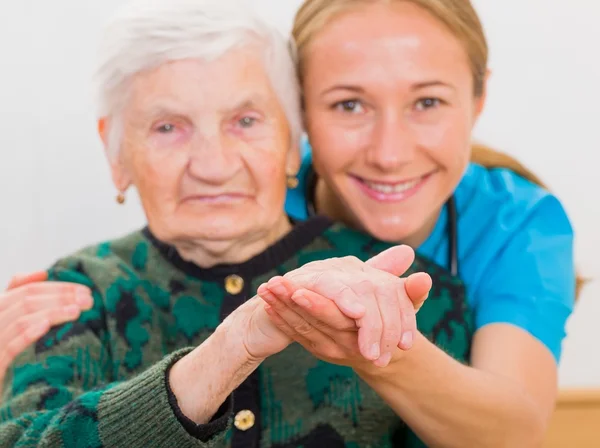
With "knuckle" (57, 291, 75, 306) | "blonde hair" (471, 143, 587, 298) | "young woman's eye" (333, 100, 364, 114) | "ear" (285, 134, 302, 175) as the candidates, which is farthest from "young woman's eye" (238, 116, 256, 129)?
"blonde hair" (471, 143, 587, 298)

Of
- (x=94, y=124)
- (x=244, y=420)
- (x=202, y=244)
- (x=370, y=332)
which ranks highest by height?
(x=370, y=332)

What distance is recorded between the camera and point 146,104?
61.3 inches

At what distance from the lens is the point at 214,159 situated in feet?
5.03

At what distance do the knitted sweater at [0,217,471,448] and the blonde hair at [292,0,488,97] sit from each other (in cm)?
36

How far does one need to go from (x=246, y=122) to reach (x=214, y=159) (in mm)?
99

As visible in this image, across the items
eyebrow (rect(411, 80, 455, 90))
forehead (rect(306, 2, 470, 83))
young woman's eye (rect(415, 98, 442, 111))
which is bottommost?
young woman's eye (rect(415, 98, 442, 111))

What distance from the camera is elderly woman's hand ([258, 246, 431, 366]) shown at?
1.09 meters

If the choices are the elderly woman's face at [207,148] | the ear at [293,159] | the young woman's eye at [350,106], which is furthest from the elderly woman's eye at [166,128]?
the young woman's eye at [350,106]

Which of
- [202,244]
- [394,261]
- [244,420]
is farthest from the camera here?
[202,244]

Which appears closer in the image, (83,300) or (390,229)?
(83,300)

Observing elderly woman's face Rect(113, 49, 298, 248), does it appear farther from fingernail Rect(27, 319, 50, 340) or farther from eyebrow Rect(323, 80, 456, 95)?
fingernail Rect(27, 319, 50, 340)

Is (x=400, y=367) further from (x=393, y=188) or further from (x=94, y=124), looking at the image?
(x=94, y=124)

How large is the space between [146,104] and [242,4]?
9.7 inches

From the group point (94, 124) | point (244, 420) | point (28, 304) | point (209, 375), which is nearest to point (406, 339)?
point (209, 375)
